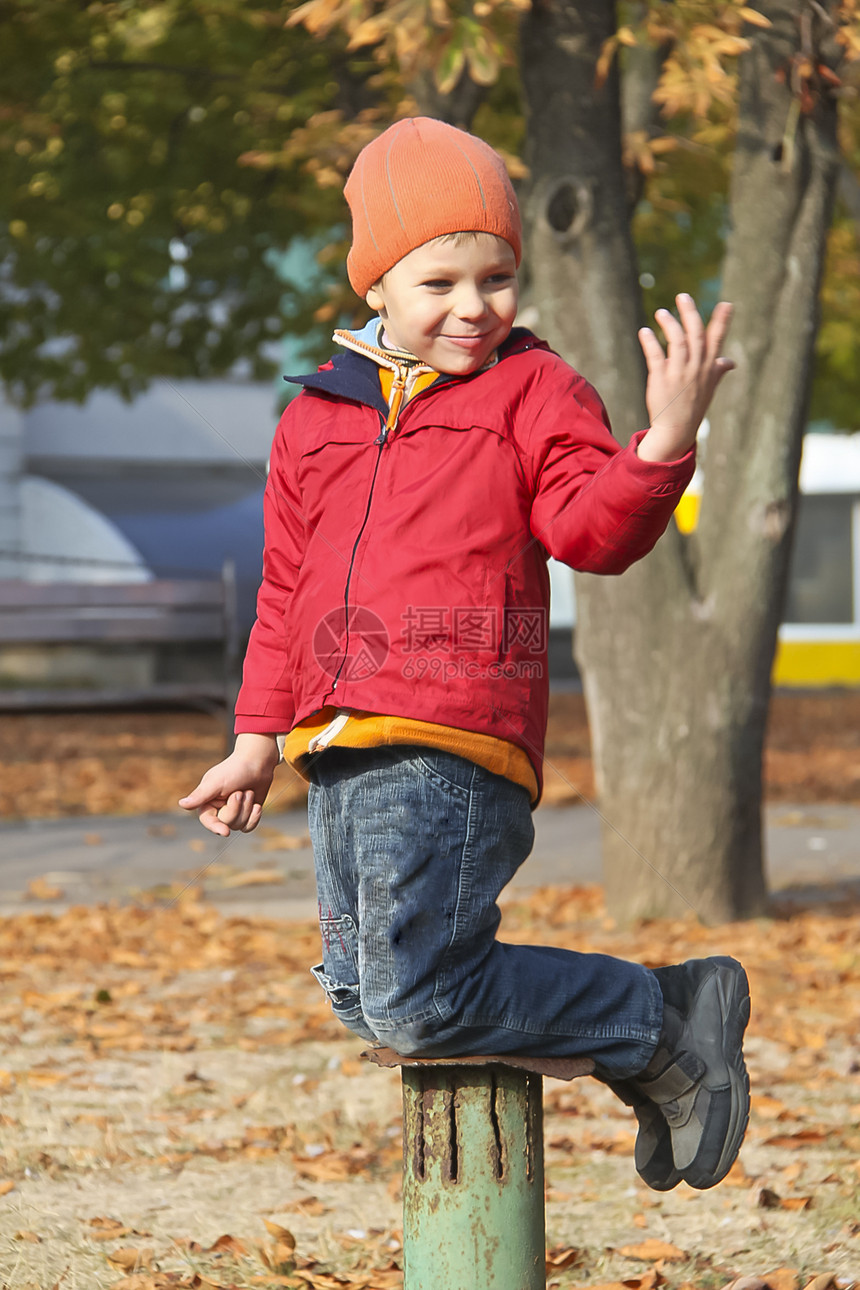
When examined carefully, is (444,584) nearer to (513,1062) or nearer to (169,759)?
(513,1062)

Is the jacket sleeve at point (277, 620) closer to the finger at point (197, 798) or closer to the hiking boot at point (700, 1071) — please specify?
the finger at point (197, 798)

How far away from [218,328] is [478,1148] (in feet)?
37.1

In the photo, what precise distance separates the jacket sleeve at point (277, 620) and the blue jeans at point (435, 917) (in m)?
0.16

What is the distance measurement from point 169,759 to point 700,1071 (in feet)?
36.3

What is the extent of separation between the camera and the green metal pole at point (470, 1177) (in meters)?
2.34

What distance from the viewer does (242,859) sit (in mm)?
8078

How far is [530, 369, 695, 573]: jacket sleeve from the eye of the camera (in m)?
2.02

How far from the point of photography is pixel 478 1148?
235cm

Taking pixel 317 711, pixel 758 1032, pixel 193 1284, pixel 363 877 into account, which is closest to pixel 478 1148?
pixel 363 877

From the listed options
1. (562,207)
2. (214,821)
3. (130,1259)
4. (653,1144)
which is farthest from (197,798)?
(562,207)

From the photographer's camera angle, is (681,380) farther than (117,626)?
No
